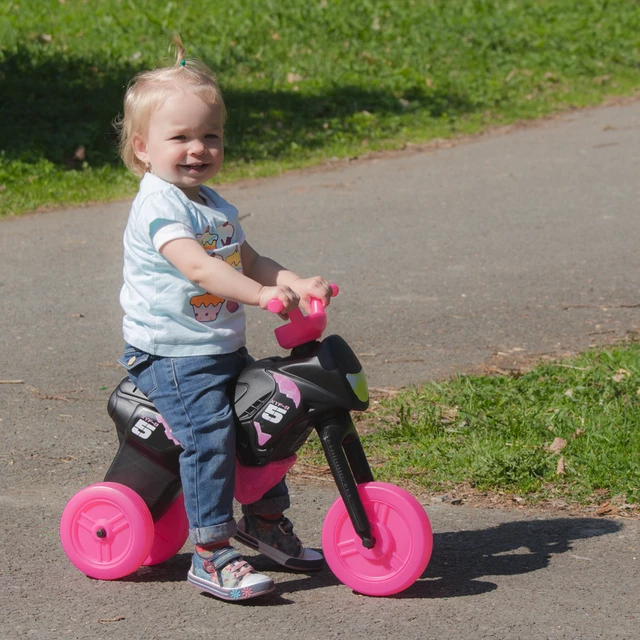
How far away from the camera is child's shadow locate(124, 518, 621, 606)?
318 cm

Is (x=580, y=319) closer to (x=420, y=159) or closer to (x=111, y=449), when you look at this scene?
(x=111, y=449)

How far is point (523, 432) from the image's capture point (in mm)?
4273

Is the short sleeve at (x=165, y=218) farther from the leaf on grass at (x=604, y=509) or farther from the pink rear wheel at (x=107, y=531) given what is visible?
the leaf on grass at (x=604, y=509)

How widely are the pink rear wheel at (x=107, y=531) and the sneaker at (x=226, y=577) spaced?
19 cm

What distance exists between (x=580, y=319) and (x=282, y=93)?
5.88 metres

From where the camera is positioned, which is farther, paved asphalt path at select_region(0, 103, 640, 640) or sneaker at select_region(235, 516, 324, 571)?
sneaker at select_region(235, 516, 324, 571)

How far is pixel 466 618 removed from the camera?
295 centimetres

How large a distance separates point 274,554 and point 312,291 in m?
0.84

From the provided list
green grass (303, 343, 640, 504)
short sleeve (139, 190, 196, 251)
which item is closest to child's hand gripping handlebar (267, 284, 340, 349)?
short sleeve (139, 190, 196, 251)

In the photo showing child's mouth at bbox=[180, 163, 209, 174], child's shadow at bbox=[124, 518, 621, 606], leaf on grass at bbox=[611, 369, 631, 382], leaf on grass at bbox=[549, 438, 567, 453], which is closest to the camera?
child's mouth at bbox=[180, 163, 209, 174]

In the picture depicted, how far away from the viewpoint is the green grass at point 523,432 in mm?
3920

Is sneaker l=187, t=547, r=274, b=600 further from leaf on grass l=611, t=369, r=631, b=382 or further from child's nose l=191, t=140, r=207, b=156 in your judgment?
leaf on grass l=611, t=369, r=631, b=382

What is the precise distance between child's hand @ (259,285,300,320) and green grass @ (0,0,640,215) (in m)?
5.49

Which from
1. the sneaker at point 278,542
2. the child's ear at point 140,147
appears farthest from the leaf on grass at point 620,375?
the child's ear at point 140,147
